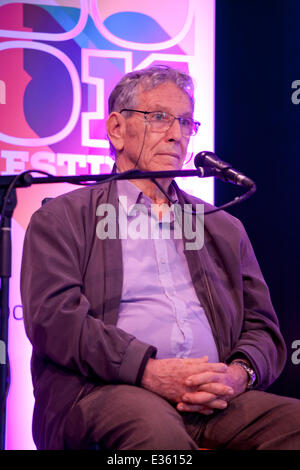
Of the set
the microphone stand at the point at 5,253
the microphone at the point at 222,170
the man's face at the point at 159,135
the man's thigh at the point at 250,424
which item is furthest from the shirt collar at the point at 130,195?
the man's thigh at the point at 250,424

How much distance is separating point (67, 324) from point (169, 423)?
1.36ft

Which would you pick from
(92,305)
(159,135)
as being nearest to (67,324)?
(92,305)

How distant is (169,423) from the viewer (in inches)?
56.1

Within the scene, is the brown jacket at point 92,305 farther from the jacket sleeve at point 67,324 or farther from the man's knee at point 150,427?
the man's knee at point 150,427

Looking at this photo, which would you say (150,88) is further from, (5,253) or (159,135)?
(5,253)

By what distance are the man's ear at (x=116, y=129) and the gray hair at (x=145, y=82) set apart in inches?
1.4

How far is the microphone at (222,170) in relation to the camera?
1557 millimetres

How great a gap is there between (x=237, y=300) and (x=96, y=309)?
1.76ft

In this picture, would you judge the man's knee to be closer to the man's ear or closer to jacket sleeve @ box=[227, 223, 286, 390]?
jacket sleeve @ box=[227, 223, 286, 390]

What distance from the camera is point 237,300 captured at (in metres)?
2.01

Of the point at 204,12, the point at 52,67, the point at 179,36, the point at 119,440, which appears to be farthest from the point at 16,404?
the point at 204,12

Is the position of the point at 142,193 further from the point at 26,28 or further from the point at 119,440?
the point at 26,28

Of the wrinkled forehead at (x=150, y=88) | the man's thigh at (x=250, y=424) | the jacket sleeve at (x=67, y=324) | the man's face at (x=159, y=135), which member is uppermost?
the wrinkled forehead at (x=150, y=88)

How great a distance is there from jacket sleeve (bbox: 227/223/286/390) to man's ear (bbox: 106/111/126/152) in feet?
2.02
